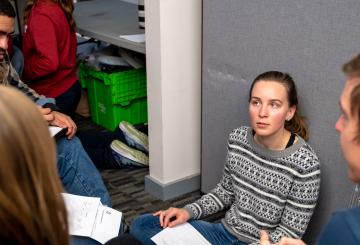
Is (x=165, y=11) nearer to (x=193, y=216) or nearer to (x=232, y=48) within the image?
(x=232, y=48)

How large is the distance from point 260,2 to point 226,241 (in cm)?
82

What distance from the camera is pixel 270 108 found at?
151 cm

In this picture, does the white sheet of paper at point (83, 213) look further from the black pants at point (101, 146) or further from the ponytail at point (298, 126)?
the black pants at point (101, 146)

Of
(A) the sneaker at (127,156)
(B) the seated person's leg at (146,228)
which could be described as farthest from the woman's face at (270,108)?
(A) the sneaker at (127,156)

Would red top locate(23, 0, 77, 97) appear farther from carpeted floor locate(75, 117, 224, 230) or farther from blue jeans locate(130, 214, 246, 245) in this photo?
blue jeans locate(130, 214, 246, 245)

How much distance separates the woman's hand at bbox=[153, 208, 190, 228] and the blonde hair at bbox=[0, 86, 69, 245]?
3.09 feet

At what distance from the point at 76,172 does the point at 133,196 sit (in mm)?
511

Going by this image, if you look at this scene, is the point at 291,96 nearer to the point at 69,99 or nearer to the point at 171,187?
the point at 171,187

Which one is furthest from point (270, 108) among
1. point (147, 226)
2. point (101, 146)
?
point (101, 146)

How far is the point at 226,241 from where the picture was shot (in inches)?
64.6

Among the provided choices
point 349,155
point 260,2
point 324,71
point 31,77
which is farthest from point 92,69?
point 349,155

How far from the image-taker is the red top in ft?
7.59

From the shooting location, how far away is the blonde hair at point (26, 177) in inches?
25.5

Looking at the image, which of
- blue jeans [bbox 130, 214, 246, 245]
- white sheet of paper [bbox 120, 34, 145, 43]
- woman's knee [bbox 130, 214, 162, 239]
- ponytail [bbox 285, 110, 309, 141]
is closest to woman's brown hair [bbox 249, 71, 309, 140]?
ponytail [bbox 285, 110, 309, 141]
